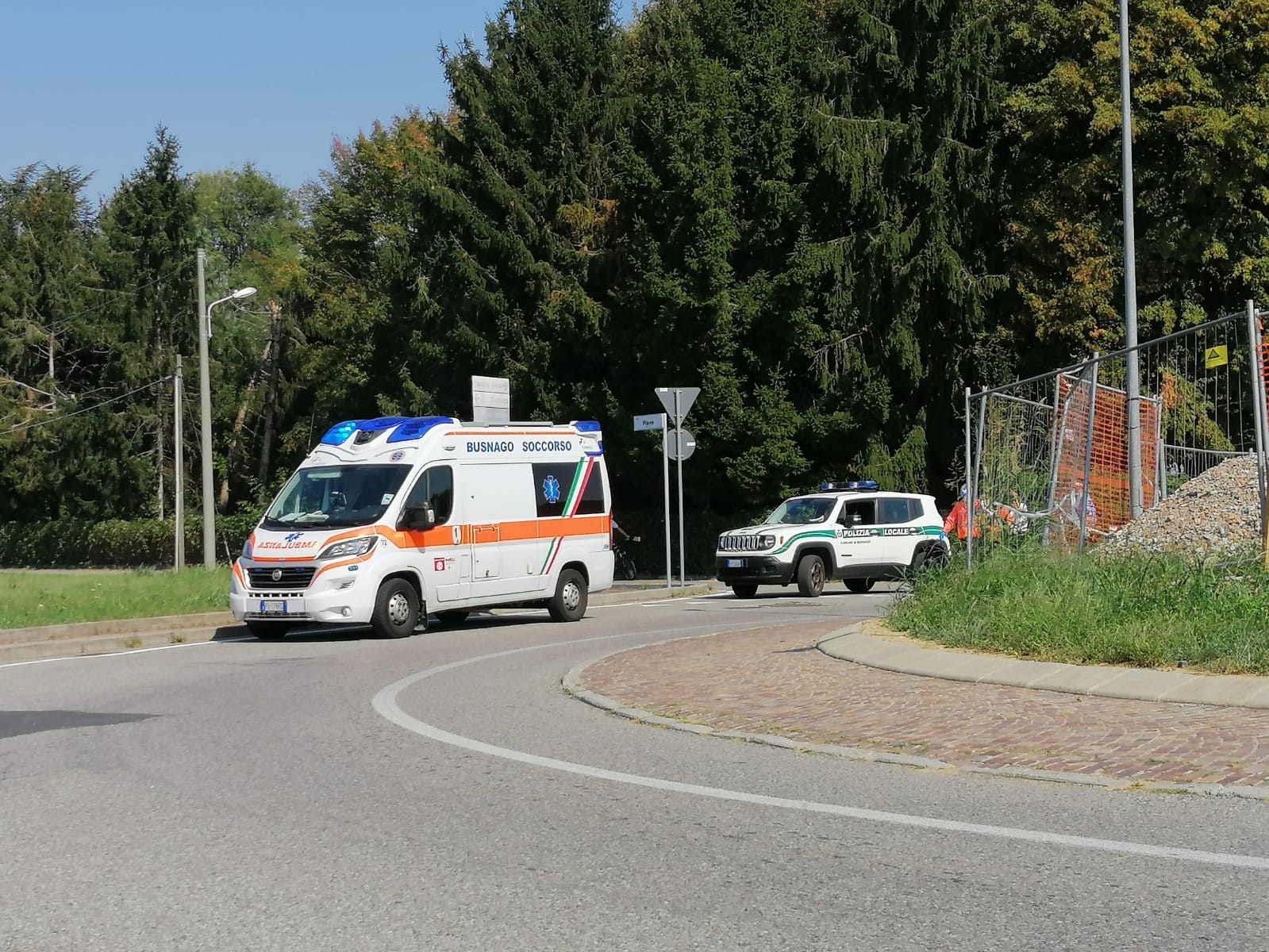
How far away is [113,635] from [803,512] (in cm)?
1206

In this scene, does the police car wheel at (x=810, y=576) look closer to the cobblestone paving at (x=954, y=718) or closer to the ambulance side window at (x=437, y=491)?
the ambulance side window at (x=437, y=491)

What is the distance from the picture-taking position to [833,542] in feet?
83.6

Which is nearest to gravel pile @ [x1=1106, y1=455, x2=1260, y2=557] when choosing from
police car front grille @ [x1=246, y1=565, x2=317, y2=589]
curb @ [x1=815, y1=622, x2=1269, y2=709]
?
curb @ [x1=815, y1=622, x2=1269, y2=709]

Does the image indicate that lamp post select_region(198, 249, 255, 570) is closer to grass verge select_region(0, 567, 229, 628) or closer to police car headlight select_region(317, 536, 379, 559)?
grass verge select_region(0, 567, 229, 628)

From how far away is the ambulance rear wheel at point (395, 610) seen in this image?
18.0 m

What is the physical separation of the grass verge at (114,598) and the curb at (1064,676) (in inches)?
435

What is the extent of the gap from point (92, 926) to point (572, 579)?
16.2 m

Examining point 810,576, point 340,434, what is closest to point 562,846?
point 340,434

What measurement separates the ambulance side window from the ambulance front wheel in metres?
2.46

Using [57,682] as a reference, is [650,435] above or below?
above

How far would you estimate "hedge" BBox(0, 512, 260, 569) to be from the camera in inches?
2095

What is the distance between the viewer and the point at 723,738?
9156 millimetres

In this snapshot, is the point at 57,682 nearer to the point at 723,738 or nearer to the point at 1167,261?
the point at 723,738

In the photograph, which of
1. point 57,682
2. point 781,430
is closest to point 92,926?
point 57,682
